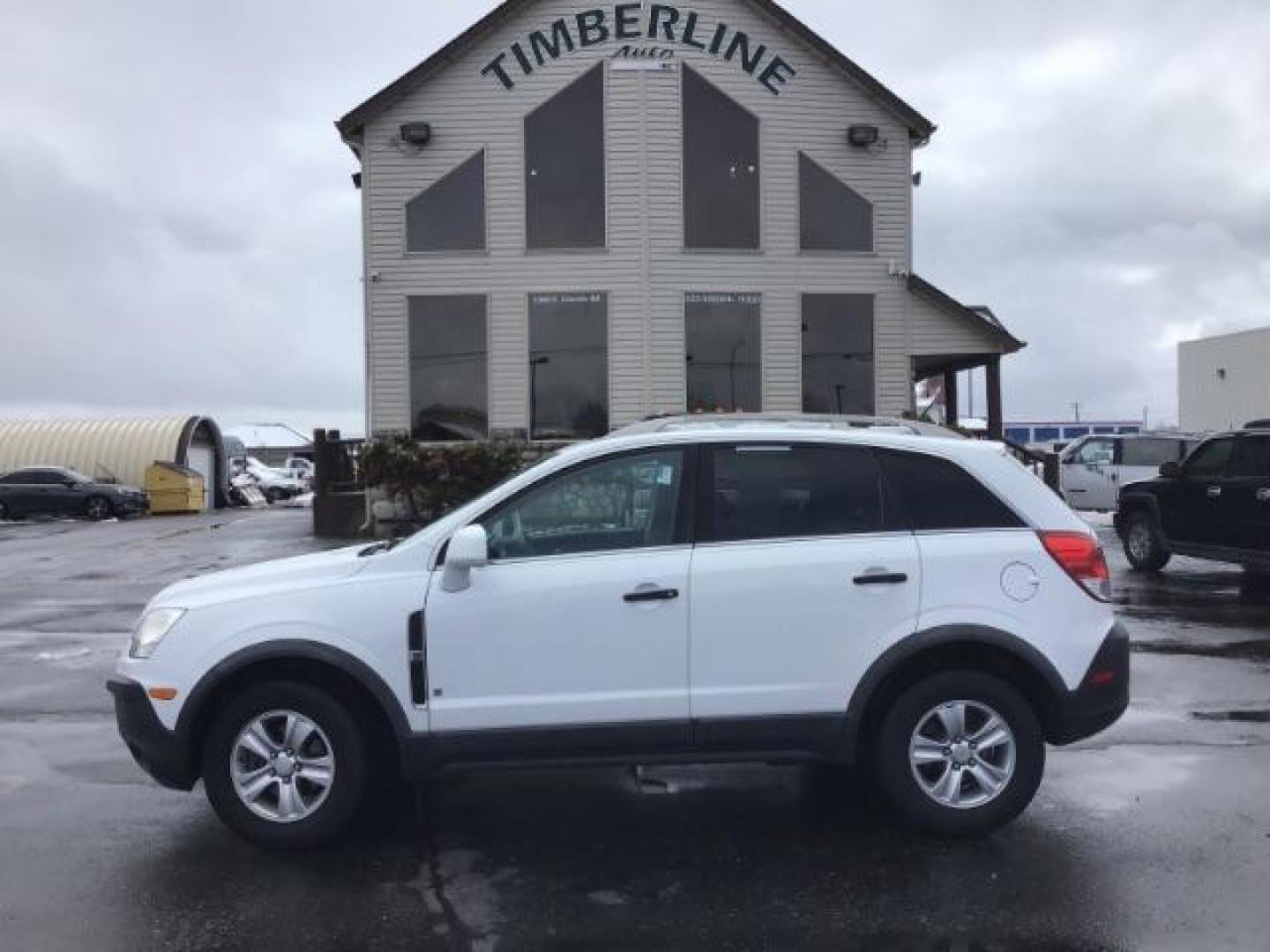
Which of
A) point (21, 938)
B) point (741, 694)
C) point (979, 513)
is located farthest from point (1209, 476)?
point (21, 938)

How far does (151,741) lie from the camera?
5.18 m

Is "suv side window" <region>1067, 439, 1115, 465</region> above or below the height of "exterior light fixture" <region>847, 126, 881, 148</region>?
below

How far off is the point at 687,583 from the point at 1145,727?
3.72 meters

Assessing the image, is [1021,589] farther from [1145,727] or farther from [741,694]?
[1145,727]

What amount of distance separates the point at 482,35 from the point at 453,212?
279 cm

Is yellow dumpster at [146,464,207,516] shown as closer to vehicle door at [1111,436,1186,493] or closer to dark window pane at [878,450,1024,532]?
vehicle door at [1111,436,1186,493]

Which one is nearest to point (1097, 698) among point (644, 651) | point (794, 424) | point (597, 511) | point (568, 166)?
point (794, 424)

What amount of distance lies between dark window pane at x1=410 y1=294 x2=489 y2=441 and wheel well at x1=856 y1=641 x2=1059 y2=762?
14.6m

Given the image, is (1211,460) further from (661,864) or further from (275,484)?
(275,484)

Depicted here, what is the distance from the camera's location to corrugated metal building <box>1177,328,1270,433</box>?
42406mm

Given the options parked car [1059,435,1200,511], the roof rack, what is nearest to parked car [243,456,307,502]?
parked car [1059,435,1200,511]

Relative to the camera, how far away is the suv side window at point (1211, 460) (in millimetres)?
13398

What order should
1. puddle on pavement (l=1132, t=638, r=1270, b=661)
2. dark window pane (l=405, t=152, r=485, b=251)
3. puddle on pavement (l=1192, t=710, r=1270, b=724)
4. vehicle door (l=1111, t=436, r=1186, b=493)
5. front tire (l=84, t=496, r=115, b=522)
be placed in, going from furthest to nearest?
front tire (l=84, t=496, r=115, b=522) < vehicle door (l=1111, t=436, r=1186, b=493) < dark window pane (l=405, t=152, r=485, b=251) < puddle on pavement (l=1132, t=638, r=1270, b=661) < puddle on pavement (l=1192, t=710, r=1270, b=724)

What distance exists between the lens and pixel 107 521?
31.5 metres
